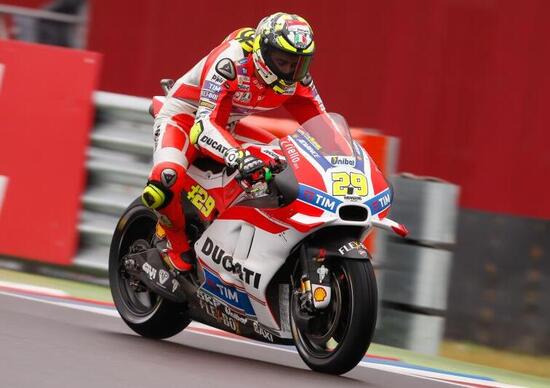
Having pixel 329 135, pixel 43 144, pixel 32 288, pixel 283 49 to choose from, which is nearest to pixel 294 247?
pixel 329 135

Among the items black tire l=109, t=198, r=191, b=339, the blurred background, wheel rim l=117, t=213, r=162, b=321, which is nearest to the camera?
black tire l=109, t=198, r=191, b=339

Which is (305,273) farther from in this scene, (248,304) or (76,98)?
(76,98)

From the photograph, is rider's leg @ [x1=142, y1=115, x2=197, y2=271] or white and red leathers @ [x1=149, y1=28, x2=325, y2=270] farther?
rider's leg @ [x1=142, y1=115, x2=197, y2=271]

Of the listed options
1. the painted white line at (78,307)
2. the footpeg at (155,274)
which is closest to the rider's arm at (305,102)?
the footpeg at (155,274)

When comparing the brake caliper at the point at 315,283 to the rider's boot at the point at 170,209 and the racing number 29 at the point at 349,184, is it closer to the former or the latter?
the racing number 29 at the point at 349,184

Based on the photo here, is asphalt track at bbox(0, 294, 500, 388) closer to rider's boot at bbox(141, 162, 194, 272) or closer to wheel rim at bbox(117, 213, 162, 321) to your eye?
wheel rim at bbox(117, 213, 162, 321)

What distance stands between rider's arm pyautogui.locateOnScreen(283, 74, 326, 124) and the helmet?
40cm

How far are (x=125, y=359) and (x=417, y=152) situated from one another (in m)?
4.77

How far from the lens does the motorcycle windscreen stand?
7211 mm

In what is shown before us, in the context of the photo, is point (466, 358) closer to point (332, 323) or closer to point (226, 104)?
point (332, 323)

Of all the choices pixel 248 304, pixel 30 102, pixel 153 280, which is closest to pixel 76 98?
pixel 30 102

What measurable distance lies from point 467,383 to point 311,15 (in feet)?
17.7

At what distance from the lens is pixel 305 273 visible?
693cm

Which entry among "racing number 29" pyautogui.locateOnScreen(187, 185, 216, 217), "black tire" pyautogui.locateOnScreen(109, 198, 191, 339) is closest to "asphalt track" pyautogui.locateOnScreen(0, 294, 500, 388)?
"black tire" pyautogui.locateOnScreen(109, 198, 191, 339)
